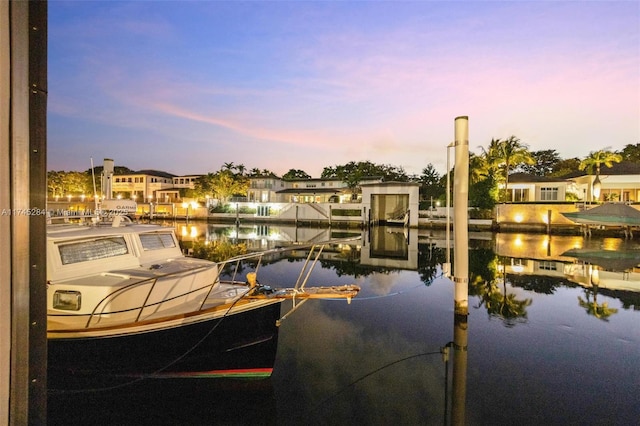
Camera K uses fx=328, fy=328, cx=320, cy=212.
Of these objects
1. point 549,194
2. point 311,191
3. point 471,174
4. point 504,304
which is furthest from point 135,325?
point 311,191

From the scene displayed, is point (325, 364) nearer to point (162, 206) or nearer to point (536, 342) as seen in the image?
point (536, 342)

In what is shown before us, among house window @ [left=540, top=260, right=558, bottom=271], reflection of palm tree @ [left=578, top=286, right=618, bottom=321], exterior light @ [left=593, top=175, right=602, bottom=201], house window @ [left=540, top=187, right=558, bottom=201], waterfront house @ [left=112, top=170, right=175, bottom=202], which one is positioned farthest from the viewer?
waterfront house @ [left=112, top=170, right=175, bottom=202]

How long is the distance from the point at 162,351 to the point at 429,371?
524 centimetres

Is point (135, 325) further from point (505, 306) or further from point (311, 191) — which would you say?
point (311, 191)

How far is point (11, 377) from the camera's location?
72.6 inches

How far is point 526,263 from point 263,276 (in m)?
15.1

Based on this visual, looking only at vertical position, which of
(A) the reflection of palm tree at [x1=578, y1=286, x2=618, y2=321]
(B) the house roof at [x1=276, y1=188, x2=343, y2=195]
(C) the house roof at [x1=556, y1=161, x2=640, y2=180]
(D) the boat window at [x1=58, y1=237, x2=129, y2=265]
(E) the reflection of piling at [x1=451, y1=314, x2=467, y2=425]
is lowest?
(E) the reflection of piling at [x1=451, y1=314, x2=467, y2=425]

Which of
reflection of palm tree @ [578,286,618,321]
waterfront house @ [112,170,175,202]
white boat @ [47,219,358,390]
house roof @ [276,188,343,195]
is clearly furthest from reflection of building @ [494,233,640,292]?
waterfront house @ [112,170,175,202]

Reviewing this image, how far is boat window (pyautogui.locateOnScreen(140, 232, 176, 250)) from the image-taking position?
26.5ft

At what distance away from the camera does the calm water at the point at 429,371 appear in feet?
17.9

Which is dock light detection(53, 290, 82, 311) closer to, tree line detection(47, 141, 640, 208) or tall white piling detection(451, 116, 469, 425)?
tall white piling detection(451, 116, 469, 425)

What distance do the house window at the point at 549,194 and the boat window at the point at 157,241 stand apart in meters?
51.6

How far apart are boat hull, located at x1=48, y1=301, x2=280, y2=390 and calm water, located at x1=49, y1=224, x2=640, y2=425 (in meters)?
0.34

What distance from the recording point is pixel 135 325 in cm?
544
